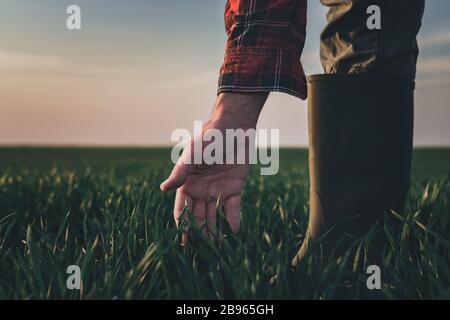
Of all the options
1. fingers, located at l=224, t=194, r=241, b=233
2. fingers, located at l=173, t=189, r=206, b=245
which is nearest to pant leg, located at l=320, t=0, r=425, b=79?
fingers, located at l=224, t=194, r=241, b=233

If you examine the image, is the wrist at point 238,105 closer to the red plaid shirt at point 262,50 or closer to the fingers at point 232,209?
the red plaid shirt at point 262,50

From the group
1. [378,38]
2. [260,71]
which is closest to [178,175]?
[260,71]

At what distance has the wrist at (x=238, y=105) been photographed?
6.04 feet

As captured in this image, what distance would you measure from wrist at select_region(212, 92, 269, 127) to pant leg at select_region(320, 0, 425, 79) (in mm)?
355

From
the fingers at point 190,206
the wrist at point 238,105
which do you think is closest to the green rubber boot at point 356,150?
the wrist at point 238,105

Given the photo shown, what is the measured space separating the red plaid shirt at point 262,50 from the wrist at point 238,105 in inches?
1.2

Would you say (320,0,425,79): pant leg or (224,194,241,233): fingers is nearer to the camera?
(320,0,425,79): pant leg

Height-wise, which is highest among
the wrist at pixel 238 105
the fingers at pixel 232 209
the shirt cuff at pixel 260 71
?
the shirt cuff at pixel 260 71

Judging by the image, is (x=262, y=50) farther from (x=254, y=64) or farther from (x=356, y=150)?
(x=356, y=150)

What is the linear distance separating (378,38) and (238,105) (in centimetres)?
58

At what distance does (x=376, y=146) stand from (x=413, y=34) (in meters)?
0.47

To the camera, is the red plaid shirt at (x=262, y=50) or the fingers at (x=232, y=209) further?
the fingers at (x=232, y=209)

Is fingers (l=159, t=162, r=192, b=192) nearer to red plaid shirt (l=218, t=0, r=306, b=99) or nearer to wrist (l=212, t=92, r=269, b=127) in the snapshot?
wrist (l=212, t=92, r=269, b=127)

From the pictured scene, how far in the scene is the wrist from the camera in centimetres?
184
